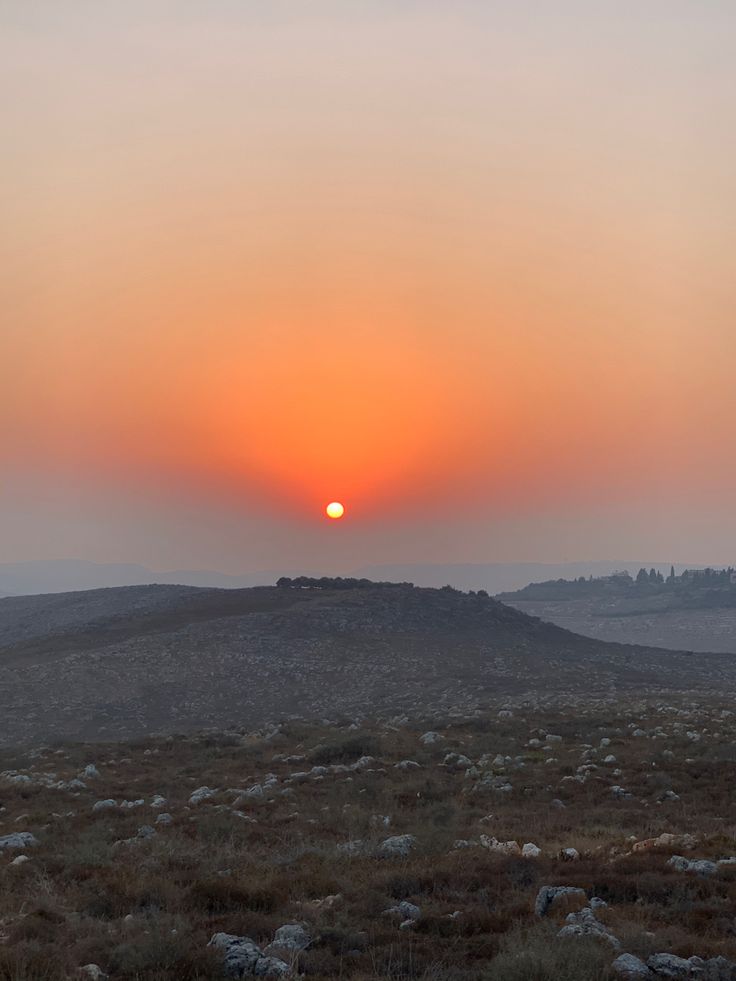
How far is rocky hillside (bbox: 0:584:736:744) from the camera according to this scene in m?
53.9

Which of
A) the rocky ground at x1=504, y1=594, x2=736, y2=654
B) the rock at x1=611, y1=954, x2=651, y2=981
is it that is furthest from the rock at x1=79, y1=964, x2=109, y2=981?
the rocky ground at x1=504, y1=594, x2=736, y2=654

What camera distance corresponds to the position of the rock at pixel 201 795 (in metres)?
21.7

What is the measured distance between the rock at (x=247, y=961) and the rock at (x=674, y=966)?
12.9ft

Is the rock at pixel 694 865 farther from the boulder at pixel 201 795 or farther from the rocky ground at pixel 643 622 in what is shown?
the rocky ground at pixel 643 622

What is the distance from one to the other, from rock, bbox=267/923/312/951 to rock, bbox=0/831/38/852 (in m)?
8.77

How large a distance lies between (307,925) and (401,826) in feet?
26.0

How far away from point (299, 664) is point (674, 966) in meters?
58.4

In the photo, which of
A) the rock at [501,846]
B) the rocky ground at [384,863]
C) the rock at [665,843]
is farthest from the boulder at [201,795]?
the rock at [665,843]

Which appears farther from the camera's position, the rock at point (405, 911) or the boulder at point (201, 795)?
the boulder at point (201, 795)

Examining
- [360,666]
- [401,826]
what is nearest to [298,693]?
[360,666]

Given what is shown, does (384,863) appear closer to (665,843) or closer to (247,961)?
(665,843)

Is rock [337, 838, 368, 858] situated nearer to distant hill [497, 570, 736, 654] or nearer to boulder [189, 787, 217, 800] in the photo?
boulder [189, 787, 217, 800]

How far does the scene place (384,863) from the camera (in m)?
14.2

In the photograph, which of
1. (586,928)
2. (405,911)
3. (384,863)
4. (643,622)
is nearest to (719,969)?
(586,928)
